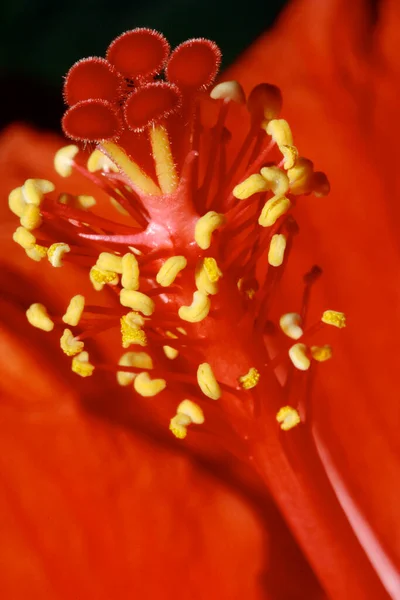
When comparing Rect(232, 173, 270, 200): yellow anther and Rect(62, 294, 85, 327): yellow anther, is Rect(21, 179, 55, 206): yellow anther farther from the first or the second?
Rect(232, 173, 270, 200): yellow anther

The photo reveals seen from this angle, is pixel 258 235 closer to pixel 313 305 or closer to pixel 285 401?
pixel 285 401

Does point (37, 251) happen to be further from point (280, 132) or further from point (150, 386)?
point (280, 132)

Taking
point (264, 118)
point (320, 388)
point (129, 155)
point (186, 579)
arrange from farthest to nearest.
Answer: point (320, 388) → point (186, 579) → point (264, 118) → point (129, 155)

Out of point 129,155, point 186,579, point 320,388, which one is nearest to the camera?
point 129,155

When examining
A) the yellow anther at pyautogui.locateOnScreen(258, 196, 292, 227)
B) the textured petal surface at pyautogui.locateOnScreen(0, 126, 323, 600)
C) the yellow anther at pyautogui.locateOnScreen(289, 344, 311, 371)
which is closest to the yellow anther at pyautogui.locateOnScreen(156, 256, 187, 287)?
the yellow anther at pyautogui.locateOnScreen(258, 196, 292, 227)

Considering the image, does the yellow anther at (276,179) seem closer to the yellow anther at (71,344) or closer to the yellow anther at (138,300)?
the yellow anther at (138,300)

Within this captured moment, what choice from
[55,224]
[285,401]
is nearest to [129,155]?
[55,224]
